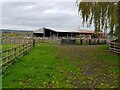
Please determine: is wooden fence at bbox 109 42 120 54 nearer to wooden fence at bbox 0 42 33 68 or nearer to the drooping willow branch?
the drooping willow branch

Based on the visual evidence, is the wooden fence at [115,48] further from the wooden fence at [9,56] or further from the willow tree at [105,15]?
the wooden fence at [9,56]

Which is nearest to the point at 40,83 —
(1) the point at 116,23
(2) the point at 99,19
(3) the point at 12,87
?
(3) the point at 12,87

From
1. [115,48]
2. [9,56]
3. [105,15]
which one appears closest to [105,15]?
[105,15]

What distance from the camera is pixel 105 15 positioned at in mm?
22328

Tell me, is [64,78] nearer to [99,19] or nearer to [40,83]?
[40,83]

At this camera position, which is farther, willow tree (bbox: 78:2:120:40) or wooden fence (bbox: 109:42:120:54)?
wooden fence (bbox: 109:42:120:54)

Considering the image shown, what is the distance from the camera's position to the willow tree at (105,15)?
1996cm

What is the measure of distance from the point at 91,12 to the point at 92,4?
1.04 metres

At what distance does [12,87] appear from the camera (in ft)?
31.0

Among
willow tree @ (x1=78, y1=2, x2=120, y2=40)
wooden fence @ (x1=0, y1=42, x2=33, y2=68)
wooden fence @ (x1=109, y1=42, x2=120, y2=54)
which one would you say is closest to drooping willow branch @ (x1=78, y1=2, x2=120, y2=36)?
willow tree @ (x1=78, y1=2, x2=120, y2=40)

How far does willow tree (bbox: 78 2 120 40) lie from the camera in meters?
20.0

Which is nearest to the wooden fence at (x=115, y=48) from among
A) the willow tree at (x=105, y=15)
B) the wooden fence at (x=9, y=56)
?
the willow tree at (x=105, y=15)

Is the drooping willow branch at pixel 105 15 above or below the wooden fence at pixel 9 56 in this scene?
above

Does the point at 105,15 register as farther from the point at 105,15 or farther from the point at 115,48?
the point at 115,48
